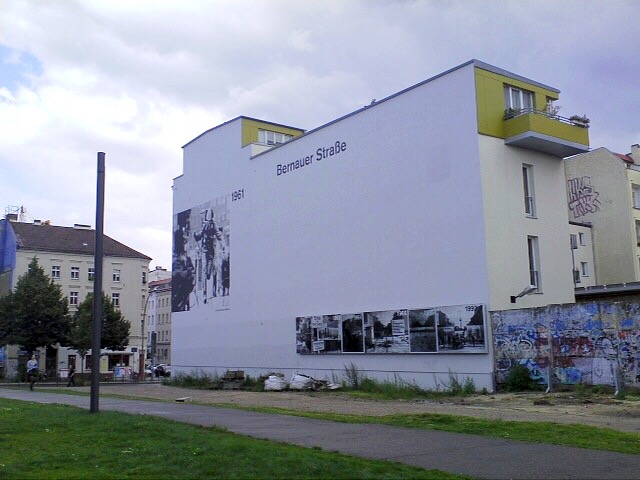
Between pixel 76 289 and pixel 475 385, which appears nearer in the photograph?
pixel 475 385

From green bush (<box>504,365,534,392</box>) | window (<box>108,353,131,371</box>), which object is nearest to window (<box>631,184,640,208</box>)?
green bush (<box>504,365,534,392</box>)

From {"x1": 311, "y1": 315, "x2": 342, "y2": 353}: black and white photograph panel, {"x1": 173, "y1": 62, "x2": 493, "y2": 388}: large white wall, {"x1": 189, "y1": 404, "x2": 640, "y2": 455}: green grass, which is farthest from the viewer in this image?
{"x1": 311, "y1": 315, "x2": 342, "y2": 353}: black and white photograph panel

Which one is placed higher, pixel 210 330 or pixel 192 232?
pixel 192 232

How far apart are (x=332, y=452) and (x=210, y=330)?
32.3 m

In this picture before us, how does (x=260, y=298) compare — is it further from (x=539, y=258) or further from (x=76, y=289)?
(x=76, y=289)

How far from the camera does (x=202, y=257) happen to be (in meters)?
42.4

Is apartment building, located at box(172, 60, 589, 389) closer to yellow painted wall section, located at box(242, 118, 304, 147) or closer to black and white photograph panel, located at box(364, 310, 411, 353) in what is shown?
black and white photograph panel, located at box(364, 310, 411, 353)

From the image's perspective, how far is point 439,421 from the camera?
13562 millimetres

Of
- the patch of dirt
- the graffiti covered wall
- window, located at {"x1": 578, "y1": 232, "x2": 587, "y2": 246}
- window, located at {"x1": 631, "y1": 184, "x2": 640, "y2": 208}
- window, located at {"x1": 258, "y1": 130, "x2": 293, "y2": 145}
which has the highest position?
window, located at {"x1": 258, "y1": 130, "x2": 293, "y2": 145}

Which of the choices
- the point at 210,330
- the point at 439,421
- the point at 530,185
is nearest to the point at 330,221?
the point at 530,185

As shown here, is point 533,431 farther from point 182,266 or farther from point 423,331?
point 182,266

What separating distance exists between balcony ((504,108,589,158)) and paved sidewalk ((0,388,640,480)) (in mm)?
16250

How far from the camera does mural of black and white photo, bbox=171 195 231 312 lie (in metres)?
40.2

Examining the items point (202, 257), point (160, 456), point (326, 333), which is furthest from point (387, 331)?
point (160, 456)
